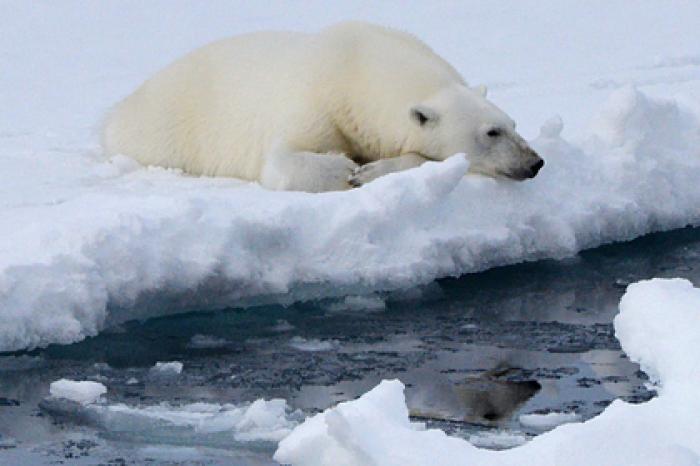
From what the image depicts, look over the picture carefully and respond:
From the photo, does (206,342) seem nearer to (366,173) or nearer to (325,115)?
(366,173)

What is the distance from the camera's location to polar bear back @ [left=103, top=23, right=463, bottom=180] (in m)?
7.00

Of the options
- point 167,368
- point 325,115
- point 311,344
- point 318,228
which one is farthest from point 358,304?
point 325,115

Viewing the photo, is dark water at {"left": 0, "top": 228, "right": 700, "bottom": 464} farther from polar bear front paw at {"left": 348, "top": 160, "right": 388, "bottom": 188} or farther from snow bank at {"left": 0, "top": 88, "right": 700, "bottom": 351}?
polar bear front paw at {"left": 348, "top": 160, "right": 388, "bottom": 188}

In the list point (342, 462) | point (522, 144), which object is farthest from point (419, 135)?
point (342, 462)

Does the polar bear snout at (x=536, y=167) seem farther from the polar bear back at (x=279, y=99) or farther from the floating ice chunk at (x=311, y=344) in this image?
the floating ice chunk at (x=311, y=344)

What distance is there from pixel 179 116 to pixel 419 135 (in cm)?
143

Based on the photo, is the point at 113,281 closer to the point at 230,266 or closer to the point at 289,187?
the point at 230,266

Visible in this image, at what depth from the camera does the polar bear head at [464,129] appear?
6641 millimetres

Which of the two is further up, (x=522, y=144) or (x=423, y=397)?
(x=522, y=144)

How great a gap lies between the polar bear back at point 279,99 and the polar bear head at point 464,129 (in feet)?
0.32

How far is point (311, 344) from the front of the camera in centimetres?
504

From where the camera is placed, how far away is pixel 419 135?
6887 mm

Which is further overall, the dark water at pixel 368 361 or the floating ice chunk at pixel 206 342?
the floating ice chunk at pixel 206 342

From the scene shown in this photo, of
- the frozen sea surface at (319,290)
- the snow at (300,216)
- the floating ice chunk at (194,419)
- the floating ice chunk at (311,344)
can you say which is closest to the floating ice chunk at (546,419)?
the frozen sea surface at (319,290)
